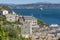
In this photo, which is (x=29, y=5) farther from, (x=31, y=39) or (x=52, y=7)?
(x=31, y=39)

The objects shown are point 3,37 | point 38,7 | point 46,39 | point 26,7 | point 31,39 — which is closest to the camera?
point 3,37

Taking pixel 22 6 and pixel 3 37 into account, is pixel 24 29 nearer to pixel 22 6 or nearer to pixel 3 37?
pixel 3 37

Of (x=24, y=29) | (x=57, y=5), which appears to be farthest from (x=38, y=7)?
(x=24, y=29)

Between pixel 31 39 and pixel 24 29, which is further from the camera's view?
pixel 24 29

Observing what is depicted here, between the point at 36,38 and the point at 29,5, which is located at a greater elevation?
the point at 36,38

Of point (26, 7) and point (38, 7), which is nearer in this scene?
point (38, 7)

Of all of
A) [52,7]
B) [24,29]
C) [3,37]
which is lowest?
[52,7]

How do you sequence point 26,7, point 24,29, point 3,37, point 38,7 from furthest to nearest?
point 26,7 → point 38,7 → point 24,29 → point 3,37

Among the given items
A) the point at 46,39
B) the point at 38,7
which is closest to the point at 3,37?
the point at 46,39

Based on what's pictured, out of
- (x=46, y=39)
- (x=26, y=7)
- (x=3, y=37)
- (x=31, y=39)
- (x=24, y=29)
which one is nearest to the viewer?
(x=3, y=37)
